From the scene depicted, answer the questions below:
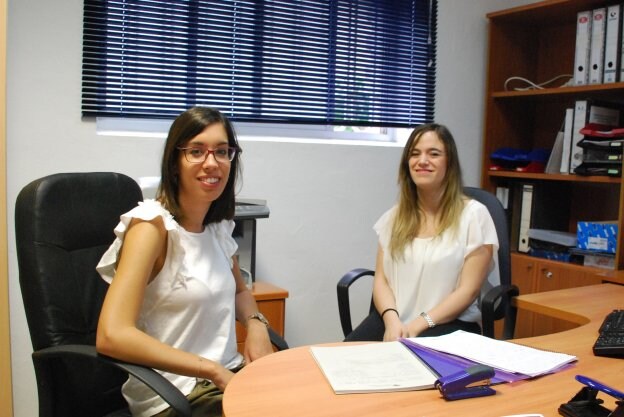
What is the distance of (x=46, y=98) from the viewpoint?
2.39m

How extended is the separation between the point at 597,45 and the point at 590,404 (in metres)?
2.34

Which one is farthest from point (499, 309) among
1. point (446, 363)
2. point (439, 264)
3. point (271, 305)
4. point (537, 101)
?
point (537, 101)

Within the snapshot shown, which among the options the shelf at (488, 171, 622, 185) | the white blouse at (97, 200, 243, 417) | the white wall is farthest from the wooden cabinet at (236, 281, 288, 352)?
the shelf at (488, 171, 622, 185)

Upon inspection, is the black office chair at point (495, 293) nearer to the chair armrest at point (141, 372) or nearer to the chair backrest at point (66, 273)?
the chair backrest at point (66, 273)

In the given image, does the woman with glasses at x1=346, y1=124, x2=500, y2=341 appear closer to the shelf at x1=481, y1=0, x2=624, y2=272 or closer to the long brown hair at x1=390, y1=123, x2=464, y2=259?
the long brown hair at x1=390, y1=123, x2=464, y2=259

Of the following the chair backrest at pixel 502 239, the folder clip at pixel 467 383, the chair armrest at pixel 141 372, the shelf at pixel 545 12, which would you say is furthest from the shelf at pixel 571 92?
the chair armrest at pixel 141 372

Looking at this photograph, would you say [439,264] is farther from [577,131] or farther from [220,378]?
[577,131]

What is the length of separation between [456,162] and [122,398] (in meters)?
1.46

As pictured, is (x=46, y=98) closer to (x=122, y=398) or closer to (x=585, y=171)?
(x=122, y=398)

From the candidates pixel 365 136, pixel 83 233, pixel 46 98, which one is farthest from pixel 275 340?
pixel 365 136

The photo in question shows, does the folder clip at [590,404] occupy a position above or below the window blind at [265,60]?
below

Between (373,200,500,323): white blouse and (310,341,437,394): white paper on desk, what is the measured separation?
32.2 inches

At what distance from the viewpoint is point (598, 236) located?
2877 millimetres

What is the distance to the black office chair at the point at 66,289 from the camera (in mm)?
1479
